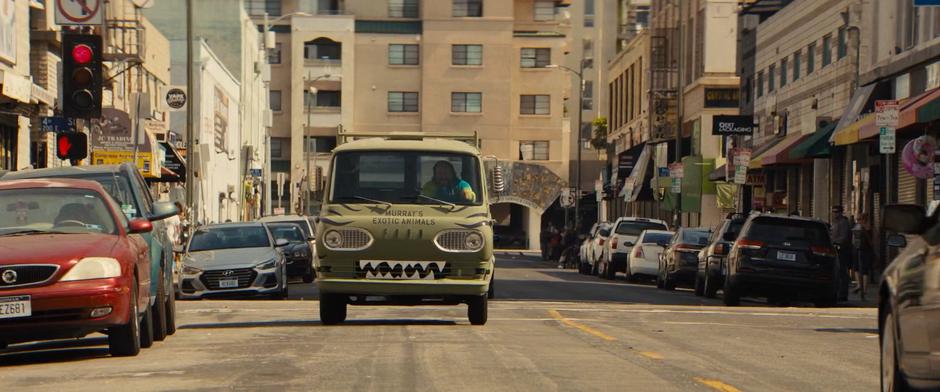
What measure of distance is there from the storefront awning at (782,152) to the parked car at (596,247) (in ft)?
16.7

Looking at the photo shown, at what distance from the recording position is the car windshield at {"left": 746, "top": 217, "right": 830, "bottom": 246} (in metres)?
29.6

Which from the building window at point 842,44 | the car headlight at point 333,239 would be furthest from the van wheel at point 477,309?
the building window at point 842,44

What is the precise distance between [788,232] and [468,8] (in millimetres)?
75104

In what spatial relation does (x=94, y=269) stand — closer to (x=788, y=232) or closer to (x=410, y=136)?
(x=410, y=136)

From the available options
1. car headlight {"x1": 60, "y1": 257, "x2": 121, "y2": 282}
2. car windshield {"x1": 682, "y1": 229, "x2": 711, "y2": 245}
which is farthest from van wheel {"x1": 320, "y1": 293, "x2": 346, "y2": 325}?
car windshield {"x1": 682, "y1": 229, "x2": 711, "y2": 245}

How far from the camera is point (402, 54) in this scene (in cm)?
10319

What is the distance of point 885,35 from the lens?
137ft

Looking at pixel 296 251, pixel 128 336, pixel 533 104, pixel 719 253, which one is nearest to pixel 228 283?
pixel 296 251

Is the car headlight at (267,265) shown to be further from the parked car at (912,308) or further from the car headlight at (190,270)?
the parked car at (912,308)

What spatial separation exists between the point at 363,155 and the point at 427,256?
1.66m

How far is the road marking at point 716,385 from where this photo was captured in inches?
477

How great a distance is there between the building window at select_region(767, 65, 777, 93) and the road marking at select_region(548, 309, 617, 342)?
111 ft

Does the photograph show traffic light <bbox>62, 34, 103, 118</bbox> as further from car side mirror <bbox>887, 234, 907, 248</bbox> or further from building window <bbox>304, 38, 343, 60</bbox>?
Result: building window <bbox>304, 38, 343, 60</bbox>

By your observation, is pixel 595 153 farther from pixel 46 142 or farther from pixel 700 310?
pixel 700 310
